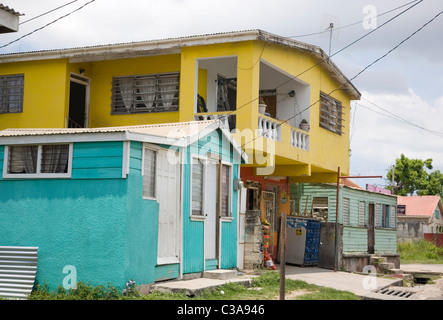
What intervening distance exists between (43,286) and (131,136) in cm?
305

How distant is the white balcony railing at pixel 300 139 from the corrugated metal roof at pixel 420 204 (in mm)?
33452

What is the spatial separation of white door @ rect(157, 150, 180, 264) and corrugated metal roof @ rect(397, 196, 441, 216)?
40931 mm

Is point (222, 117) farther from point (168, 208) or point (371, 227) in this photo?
point (371, 227)

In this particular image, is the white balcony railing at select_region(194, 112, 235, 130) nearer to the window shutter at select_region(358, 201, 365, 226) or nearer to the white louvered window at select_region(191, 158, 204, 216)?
the white louvered window at select_region(191, 158, 204, 216)

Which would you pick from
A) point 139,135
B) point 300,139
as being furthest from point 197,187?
point 300,139

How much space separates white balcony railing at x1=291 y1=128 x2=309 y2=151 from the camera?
18.3 metres

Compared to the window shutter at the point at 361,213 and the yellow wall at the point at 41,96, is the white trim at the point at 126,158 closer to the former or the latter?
the yellow wall at the point at 41,96

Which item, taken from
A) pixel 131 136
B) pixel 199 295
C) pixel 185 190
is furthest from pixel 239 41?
pixel 199 295

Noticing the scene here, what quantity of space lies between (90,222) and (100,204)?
36 cm

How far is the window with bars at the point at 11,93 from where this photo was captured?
19.0 m

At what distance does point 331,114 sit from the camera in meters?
21.1

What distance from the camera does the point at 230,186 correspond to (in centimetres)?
1481

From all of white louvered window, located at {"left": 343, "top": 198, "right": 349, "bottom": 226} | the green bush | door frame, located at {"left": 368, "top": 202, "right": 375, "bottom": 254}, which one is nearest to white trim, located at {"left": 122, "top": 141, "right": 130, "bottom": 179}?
the green bush

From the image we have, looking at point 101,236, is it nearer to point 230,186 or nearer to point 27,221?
point 27,221
